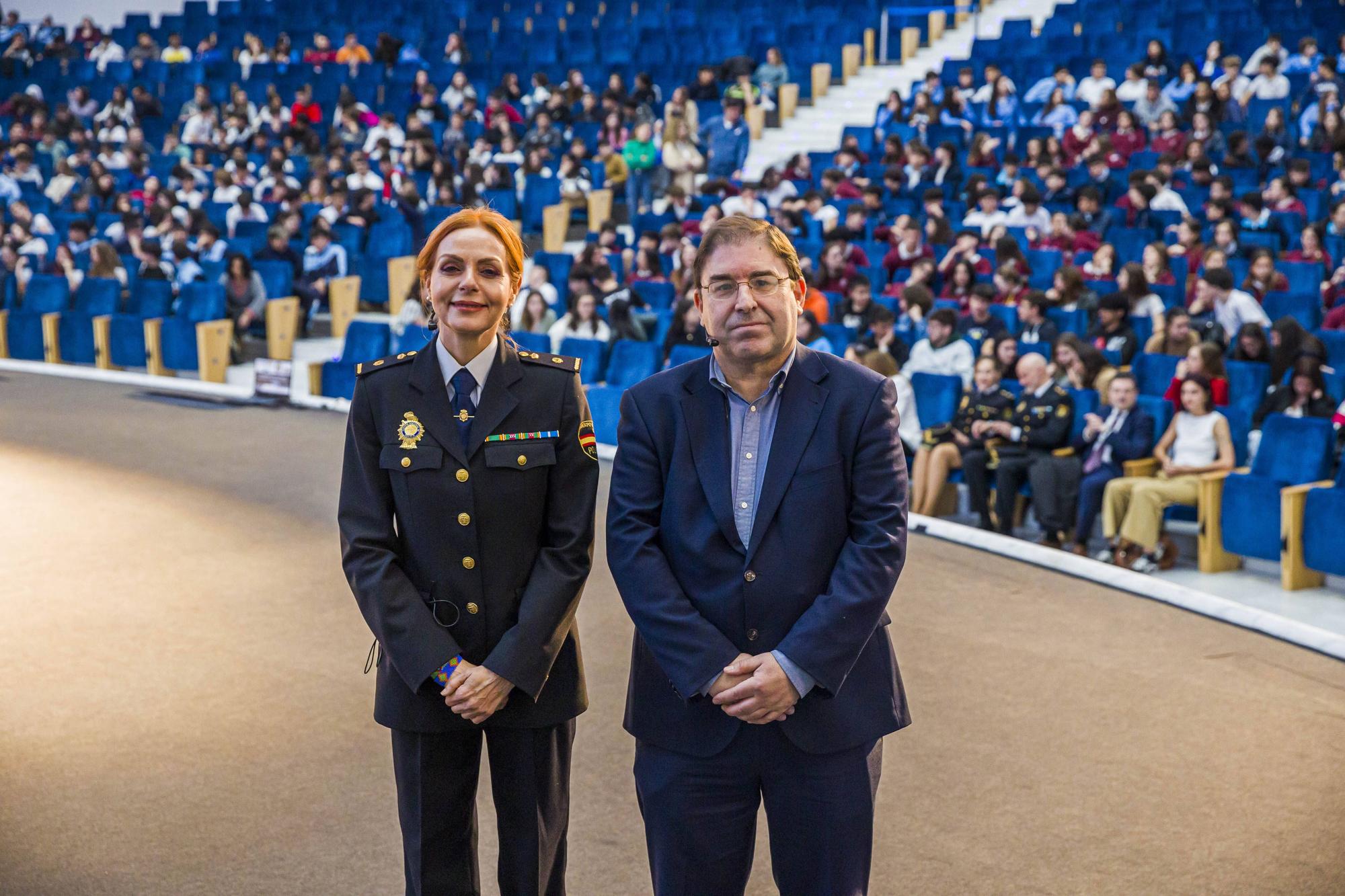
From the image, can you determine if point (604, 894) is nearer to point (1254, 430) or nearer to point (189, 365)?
point (1254, 430)

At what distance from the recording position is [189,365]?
9383 millimetres

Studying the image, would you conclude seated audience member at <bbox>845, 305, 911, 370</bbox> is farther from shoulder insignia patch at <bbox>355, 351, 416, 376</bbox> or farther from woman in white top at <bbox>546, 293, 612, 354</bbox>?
shoulder insignia patch at <bbox>355, 351, 416, 376</bbox>

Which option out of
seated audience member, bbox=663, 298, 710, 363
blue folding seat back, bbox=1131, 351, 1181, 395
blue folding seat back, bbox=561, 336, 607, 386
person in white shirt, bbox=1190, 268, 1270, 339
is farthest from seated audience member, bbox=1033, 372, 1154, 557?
blue folding seat back, bbox=561, 336, 607, 386

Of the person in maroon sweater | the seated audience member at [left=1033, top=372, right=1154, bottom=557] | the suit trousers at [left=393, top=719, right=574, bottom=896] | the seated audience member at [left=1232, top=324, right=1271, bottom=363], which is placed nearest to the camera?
the suit trousers at [left=393, top=719, right=574, bottom=896]

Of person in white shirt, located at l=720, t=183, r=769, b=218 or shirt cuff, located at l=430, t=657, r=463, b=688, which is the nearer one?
shirt cuff, located at l=430, t=657, r=463, b=688

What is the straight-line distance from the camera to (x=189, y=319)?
9.52 metres

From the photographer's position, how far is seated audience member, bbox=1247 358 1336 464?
5.68 meters

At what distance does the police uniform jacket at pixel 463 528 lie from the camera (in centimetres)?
218

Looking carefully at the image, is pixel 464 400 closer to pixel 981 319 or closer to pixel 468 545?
pixel 468 545

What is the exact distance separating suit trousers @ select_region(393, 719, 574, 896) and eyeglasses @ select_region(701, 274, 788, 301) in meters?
0.78

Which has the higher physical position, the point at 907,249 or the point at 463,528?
the point at 907,249

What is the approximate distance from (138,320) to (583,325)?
352cm

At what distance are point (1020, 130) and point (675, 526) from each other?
936 cm

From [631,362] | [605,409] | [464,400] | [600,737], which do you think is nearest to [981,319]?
[631,362]
